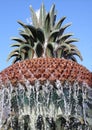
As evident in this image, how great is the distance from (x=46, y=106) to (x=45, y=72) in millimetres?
985

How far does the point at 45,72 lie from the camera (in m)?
15.3

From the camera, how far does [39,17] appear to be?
59.8ft

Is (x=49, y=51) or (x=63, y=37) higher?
(x=63, y=37)

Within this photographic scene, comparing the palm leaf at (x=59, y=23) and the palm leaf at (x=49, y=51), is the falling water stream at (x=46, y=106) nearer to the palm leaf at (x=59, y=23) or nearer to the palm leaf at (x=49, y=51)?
the palm leaf at (x=49, y=51)

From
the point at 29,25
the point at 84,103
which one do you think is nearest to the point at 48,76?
the point at 84,103

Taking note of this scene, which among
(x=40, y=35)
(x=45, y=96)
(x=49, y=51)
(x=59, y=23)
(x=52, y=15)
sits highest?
(x=52, y=15)

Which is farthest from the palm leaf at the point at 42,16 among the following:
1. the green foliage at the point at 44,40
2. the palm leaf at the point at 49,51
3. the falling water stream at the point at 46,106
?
the falling water stream at the point at 46,106

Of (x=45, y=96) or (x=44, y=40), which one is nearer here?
(x=45, y=96)

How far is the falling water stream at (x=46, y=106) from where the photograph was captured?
15156 mm

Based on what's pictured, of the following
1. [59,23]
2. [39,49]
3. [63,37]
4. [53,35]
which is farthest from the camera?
[59,23]

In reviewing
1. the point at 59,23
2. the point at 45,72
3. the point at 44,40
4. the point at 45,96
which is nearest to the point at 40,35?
the point at 44,40

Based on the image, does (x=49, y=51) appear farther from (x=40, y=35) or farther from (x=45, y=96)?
(x=45, y=96)

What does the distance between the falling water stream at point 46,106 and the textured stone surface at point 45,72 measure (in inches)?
6.1

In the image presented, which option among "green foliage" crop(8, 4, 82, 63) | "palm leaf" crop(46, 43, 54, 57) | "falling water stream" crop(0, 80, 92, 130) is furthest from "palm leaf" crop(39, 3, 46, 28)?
"falling water stream" crop(0, 80, 92, 130)
